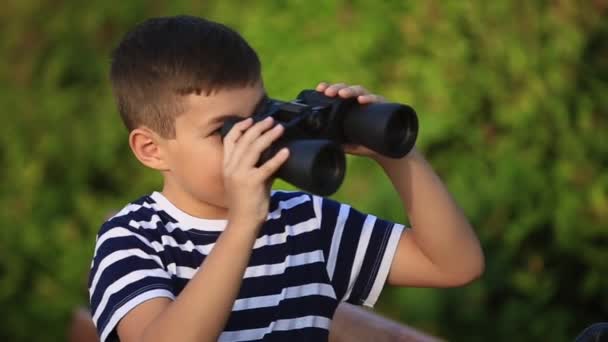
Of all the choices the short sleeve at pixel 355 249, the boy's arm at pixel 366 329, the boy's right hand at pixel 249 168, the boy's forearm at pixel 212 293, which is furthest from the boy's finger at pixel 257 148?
the boy's arm at pixel 366 329

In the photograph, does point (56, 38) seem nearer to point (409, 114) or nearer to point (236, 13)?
point (236, 13)


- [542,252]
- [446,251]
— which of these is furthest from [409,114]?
[542,252]

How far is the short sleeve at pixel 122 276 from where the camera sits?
2.62 meters

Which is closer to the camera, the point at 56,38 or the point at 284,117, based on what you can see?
the point at 284,117

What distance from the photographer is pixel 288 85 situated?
496 cm

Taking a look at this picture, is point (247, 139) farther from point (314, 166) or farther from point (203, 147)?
point (203, 147)

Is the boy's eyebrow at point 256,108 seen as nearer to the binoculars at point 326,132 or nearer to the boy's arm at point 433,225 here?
the binoculars at point 326,132

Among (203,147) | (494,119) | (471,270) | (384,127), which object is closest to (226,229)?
(203,147)

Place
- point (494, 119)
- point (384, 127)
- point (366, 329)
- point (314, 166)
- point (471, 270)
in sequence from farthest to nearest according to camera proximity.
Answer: point (494, 119)
point (366, 329)
point (471, 270)
point (384, 127)
point (314, 166)

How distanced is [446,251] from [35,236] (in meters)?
2.97

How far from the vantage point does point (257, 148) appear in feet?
8.00

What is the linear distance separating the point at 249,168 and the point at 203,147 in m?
0.29

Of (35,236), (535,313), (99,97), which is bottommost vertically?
(535,313)

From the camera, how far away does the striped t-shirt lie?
8.76 ft
